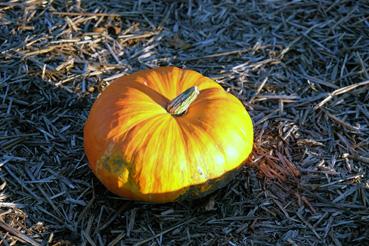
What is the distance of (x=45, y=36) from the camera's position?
498 centimetres

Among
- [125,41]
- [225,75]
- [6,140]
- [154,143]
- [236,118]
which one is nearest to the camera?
[154,143]

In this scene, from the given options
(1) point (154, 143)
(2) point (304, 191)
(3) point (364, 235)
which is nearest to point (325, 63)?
(2) point (304, 191)

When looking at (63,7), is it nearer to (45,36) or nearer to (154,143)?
(45,36)

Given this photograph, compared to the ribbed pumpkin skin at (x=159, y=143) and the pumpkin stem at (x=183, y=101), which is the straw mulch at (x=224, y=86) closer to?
the ribbed pumpkin skin at (x=159, y=143)

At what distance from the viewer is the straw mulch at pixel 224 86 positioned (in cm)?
376

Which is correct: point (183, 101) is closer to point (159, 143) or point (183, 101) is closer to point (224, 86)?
point (159, 143)

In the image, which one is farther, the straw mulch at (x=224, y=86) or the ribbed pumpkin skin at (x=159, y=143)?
the straw mulch at (x=224, y=86)

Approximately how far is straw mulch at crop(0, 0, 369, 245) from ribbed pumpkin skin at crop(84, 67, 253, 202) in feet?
0.89

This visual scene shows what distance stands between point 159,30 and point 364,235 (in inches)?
99.9

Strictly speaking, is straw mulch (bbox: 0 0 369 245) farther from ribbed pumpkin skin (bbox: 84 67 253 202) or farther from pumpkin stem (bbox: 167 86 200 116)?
pumpkin stem (bbox: 167 86 200 116)

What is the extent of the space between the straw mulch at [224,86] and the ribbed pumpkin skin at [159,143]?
0.89 ft

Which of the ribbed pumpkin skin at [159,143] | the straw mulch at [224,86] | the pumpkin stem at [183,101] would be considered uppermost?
the pumpkin stem at [183,101]

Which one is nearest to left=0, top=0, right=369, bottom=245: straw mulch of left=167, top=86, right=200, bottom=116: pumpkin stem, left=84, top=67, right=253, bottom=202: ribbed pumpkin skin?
left=84, top=67, right=253, bottom=202: ribbed pumpkin skin

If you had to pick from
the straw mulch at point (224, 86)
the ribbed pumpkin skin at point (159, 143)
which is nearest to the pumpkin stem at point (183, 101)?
the ribbed pumpkin skin at point (159, 143)
